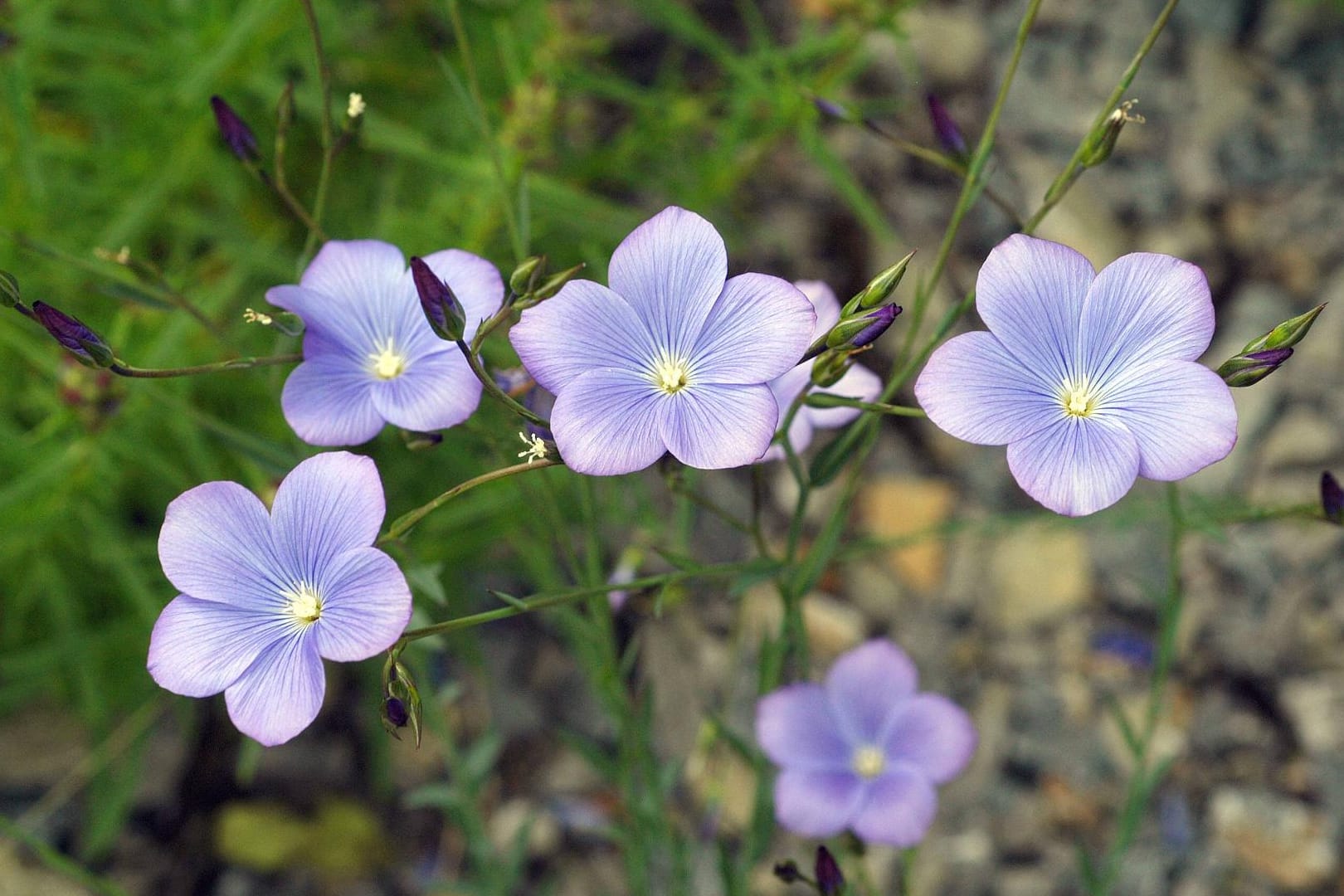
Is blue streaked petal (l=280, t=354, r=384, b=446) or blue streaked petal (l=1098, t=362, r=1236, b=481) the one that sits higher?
blue streaked petal (l=1098, t=362, r=1236, b=481)

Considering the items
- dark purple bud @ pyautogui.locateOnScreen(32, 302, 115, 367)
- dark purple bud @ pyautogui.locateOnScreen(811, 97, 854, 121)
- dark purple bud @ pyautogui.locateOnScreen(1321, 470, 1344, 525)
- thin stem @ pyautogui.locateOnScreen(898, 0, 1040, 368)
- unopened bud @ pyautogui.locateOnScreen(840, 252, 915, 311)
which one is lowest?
dark purple bud @ pyautogui.locateOnScreen(32, 302, 115, 367)

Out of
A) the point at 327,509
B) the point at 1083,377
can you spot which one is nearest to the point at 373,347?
the point at 327,509

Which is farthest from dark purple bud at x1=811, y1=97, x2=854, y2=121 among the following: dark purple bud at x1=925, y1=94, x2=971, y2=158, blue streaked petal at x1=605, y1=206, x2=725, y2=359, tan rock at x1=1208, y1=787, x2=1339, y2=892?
tan rock at x1=1208, y1=787, x2=1339, y2=892

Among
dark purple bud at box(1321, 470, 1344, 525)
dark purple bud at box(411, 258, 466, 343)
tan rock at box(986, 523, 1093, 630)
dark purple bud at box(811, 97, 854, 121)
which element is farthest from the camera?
tan rock at box(986, 523, 1093, 630)

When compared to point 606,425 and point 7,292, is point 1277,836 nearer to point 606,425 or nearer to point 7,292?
point 606,425

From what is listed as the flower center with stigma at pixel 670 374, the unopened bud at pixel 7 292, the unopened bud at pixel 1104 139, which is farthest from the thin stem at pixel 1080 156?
the unopened bud at pixel 7 292

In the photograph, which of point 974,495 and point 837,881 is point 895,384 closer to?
point 837,881

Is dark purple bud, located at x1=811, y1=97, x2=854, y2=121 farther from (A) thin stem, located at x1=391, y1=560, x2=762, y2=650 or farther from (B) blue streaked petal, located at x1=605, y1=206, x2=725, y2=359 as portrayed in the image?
(A) thin stem, located at x1=391, y1=560, x2=762, y2=650
